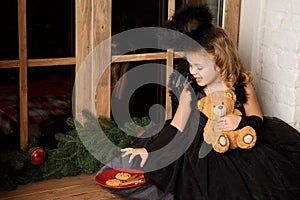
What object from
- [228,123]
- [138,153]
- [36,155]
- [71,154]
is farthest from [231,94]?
[36,155]

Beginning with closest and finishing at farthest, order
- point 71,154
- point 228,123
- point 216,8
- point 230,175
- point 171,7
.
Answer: point 230,175
point 228,123
point 71,154
point 171,7
point 216,8

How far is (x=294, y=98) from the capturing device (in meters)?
2.36

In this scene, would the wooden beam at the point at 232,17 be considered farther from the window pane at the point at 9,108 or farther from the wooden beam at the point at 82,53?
the window pane at the point at 9,108

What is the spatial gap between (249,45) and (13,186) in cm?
112

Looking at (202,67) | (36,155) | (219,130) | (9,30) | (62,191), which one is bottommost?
(62,191)

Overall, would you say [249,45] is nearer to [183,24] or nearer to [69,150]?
[183,24]

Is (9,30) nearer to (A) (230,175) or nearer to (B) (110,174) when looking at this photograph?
(B) (110,174)

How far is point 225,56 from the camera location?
2082 millimetres

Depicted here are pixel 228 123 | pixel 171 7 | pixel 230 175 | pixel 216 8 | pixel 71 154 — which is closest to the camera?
pixel 230 175

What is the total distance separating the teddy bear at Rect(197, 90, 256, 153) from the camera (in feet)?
6.77

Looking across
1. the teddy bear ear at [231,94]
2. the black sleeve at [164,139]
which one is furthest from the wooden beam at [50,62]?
the teddy bear ear at [231,94]

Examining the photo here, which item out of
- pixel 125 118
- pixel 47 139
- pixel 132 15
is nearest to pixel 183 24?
pixel 132 15

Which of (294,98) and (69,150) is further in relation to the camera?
(294,98)

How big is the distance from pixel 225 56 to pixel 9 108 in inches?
30.6
